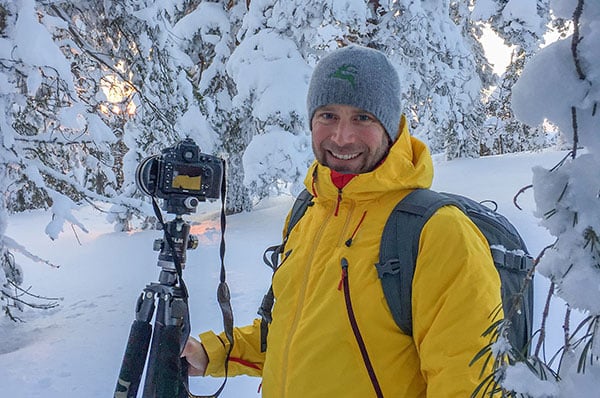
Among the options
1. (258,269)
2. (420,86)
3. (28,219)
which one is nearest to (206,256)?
(258,269)

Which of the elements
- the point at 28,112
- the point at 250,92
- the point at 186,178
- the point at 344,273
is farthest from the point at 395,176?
the point at 250,92

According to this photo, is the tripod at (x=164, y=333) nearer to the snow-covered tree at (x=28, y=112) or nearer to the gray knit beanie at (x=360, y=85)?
the gray knit beanie at (x=360, y=85)

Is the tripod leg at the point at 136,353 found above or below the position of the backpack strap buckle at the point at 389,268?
below

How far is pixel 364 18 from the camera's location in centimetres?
863

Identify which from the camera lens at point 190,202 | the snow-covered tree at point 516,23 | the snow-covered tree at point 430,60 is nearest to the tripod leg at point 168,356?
the camera lens at point 190,202

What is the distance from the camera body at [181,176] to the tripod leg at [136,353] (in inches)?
16.7

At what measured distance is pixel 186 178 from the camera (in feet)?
7.05

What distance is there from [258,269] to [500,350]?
23.4ft

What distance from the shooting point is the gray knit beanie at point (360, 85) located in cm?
177

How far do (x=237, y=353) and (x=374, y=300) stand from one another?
0.85 meters

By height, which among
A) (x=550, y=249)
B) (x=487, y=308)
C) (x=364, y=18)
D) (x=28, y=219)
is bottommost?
A: (x=28, y=219)

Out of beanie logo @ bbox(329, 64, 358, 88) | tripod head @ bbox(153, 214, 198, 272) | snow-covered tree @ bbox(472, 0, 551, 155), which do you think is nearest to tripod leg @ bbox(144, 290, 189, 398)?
tripod head @ bbox(153, 214, 198, 272)

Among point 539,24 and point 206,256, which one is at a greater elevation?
point 539,24

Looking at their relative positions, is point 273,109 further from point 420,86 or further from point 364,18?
point 420,86
